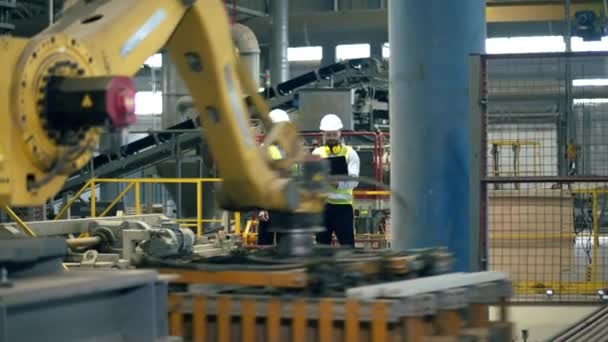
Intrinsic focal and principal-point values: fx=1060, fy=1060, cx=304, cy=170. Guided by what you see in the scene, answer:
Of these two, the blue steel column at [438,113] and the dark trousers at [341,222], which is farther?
the dark trousers at [341,222]

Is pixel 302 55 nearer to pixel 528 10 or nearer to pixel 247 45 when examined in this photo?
pixel 528 10

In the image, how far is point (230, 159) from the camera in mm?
5164

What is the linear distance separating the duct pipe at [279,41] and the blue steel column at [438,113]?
12.8 m

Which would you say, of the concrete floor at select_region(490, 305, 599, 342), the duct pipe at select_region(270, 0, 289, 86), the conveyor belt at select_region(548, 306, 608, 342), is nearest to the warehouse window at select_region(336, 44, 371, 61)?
the duct pipe at select_region(270, 0, 289, 86)

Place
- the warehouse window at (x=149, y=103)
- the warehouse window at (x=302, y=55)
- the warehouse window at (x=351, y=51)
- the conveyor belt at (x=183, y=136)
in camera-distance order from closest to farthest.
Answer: the conveyor belt at (x=183, y=136), the warehouse window at (x=351, y=51), the warehouse window at (x=302, y=55), the warehouse window at (x=149, y=103)

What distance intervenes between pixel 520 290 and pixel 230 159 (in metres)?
5.67

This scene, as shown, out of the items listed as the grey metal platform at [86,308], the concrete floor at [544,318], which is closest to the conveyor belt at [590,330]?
the concrete floor at [544,318]

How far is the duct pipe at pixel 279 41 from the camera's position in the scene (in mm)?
21609

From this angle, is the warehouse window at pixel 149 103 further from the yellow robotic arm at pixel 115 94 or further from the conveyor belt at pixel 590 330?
the yellow robotic arm at pixel 115 94

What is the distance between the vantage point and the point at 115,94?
396 cm

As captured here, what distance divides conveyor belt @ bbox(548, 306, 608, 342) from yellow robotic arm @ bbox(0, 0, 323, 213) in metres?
2.18

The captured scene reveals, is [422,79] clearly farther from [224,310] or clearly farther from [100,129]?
[100,129]

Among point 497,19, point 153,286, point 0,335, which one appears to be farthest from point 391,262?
point 497,19

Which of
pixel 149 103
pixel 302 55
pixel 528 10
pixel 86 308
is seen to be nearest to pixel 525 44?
pixel 528 10
